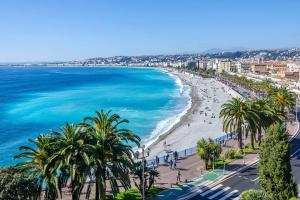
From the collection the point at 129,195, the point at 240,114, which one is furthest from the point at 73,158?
the point at 240,114

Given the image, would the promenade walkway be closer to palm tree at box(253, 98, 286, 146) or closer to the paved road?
the paved road

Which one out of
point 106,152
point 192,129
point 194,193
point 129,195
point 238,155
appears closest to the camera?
point 106,152

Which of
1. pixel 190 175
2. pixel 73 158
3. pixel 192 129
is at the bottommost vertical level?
Result: pixel 192 129

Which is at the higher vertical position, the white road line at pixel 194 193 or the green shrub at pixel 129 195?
the green shrub at pixel 129 195

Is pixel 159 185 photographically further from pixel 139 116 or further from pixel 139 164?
pixel 139 116

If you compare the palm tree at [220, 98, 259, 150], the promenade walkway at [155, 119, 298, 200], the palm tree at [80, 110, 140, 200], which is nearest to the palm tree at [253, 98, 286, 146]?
the palm tree at [220, 98, 259, 150]

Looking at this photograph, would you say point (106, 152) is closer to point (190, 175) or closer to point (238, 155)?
point (190, 175)

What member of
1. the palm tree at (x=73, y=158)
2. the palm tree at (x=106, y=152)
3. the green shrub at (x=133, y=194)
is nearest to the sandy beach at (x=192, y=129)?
the green shrub at (x=133, y=194)

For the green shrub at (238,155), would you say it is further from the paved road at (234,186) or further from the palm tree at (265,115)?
the palm tree at (265,115)
